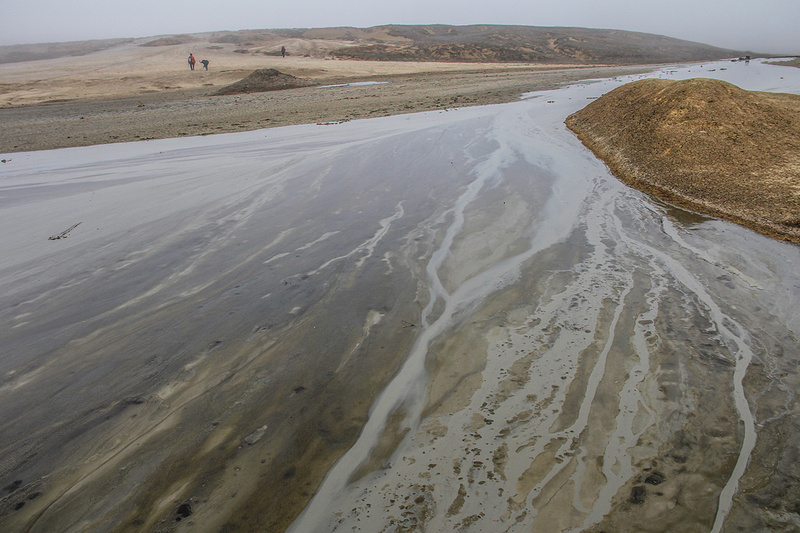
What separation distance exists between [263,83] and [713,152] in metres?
21.4

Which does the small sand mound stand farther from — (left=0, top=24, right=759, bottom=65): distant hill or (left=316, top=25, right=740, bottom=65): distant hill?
(left=316, top=25, right=740, bottom=65): distant hill

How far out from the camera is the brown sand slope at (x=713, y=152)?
488 centimetres

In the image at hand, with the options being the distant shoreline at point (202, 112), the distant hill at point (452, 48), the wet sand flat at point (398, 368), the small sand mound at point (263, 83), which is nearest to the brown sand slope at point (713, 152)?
the wet sand flat at point (398, 368)

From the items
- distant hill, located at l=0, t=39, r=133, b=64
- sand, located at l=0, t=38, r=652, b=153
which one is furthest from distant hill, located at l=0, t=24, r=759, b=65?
sand, located at l=0, t=38, r=652, b=153

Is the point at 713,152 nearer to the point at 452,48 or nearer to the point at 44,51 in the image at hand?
the point at 452,48

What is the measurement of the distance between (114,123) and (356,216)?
38.9 feet

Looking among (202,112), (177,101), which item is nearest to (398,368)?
(202,112)

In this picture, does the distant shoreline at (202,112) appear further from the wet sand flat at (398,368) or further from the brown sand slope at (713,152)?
the brown sand slope at (713,152)

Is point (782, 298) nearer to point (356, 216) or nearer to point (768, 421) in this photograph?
point (768, 421)

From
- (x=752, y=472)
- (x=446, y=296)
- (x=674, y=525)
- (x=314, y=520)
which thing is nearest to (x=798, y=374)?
(x=752, y=472)

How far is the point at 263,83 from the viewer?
22672 mm

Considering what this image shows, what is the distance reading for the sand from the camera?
38.9 ft

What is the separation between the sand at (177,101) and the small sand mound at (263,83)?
1.05 meters

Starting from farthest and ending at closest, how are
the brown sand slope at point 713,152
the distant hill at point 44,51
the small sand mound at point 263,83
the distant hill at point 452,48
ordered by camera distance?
the distant hill at point 44,51 < the distant hill at point 452,48 < the small sand mound at point 263,83 < the brown sand slope at point 713,152
